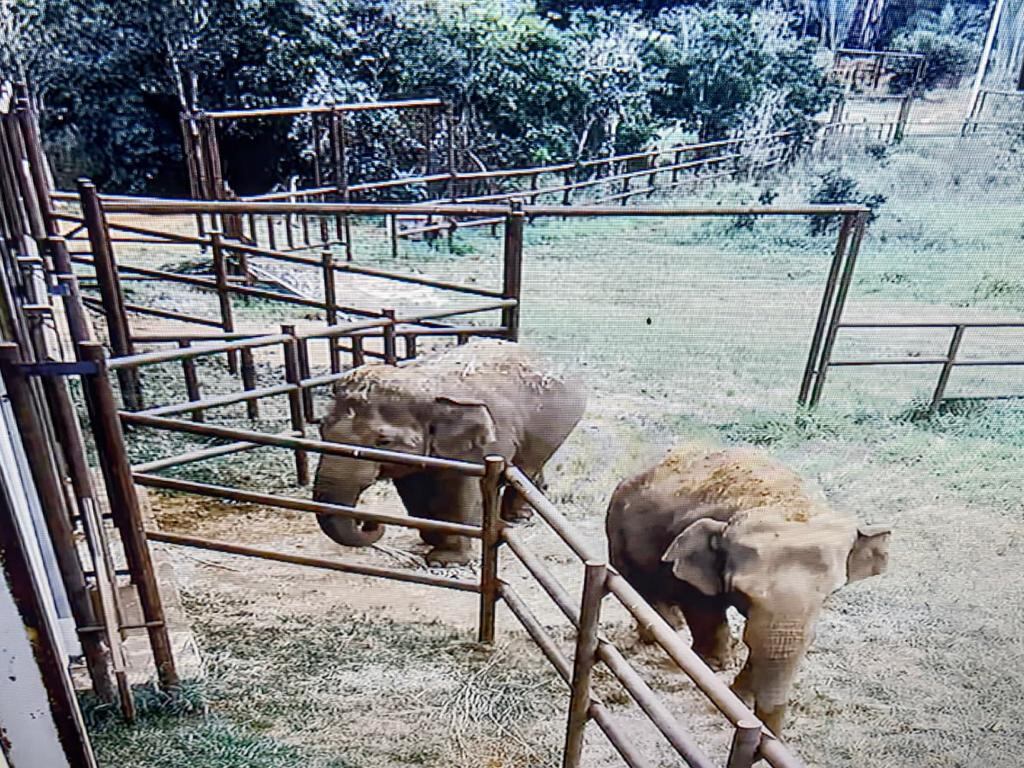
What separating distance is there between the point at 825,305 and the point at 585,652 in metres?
3.08

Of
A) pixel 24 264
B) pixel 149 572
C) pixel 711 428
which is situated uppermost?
pixel 24 264

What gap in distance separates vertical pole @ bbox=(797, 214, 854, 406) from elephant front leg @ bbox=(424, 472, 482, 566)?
2255 millimetres

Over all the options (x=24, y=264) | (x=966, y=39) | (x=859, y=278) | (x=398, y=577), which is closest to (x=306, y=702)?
(x=398, y=577)

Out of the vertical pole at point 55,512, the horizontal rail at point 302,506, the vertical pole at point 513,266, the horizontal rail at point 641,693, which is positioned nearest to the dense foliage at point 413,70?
the vertical pole at point 513,266

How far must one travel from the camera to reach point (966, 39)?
380 centimetres

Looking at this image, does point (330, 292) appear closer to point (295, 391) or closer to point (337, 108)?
point (295, 391)

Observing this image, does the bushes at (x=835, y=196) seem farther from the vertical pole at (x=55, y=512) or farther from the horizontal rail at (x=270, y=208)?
the vertical pole at (x=55, y=512)

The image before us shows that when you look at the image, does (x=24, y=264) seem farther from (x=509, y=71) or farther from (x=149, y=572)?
(x=509, y=71)

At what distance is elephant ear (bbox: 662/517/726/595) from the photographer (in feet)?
6.55

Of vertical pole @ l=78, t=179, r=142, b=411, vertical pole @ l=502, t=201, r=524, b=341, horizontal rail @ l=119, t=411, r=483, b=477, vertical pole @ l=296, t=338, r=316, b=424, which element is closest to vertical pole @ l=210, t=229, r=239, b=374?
Answer: vertical pole @ l=296, t=338, r=316, b=424

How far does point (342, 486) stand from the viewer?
245 cm

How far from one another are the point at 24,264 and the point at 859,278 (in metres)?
4.12

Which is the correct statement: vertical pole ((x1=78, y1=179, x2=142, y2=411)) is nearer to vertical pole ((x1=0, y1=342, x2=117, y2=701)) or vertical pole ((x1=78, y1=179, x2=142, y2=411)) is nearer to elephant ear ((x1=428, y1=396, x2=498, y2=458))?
elephant ear ((x1=428, y1=396, x2=498, y2=458))

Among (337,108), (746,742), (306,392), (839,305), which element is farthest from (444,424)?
(337,108)
